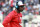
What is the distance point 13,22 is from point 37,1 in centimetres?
559

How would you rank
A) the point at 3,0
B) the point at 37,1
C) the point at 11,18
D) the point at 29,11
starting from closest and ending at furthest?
the point at 11,18, the point at 29,11, the point at 37,1, the point at 3,0

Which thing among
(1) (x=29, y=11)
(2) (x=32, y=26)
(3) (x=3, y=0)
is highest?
(3) (x=3, y=0)

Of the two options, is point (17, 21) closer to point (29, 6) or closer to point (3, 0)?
point (29, 6)

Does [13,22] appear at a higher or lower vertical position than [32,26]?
higher

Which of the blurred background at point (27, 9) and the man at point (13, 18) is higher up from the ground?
the man at point (13, 18)

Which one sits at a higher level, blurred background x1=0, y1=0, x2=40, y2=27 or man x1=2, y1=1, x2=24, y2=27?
man x1=2, y1=1, x2=24, y2=27

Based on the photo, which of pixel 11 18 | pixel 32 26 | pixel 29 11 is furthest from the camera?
pixel 29 11

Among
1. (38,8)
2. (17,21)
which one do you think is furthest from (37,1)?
(17,21)

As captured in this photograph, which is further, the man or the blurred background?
the blurred background

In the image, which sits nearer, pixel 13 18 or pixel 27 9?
pixel 13 18

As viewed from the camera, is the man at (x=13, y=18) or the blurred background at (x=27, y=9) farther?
the blurred background at (x=27, y=9)

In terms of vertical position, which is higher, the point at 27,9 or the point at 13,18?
the point at 13,18

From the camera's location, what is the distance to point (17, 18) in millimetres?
2883

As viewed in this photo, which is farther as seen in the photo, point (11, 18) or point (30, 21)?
point (30, 21)
